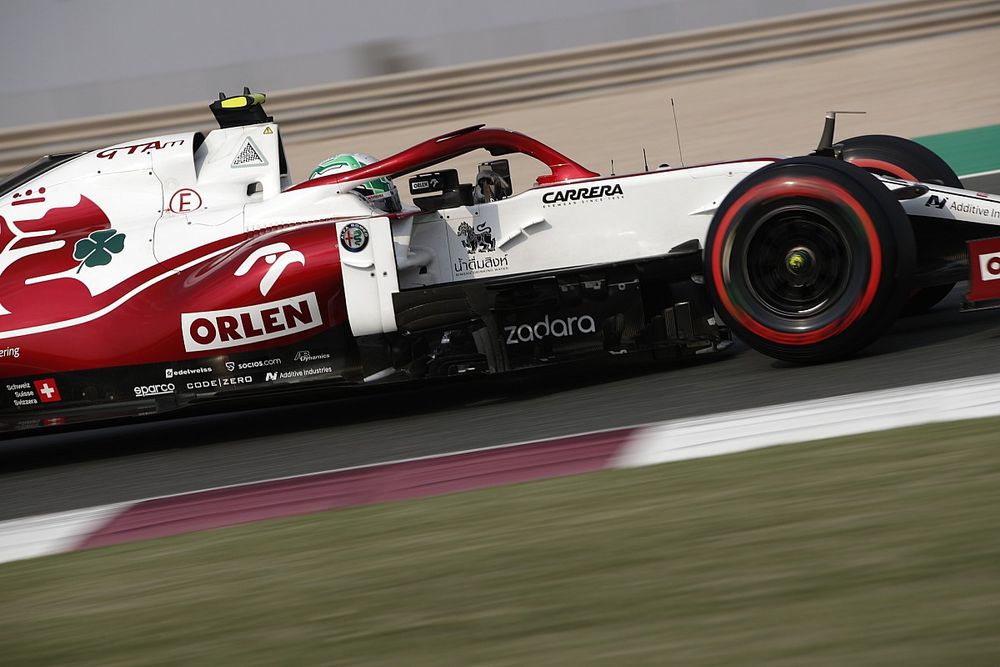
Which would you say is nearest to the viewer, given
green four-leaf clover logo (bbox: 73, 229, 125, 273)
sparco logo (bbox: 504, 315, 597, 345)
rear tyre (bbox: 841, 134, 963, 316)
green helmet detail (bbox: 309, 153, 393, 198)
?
sparco logo (bbox: 504, 315, 597, 345)

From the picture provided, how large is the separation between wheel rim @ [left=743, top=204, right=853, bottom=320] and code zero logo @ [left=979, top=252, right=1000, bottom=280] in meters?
0.55

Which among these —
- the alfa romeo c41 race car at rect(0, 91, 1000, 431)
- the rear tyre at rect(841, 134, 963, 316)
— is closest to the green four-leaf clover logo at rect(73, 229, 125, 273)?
the alfa romeo c41 race car at rect(0, 91, 1000, 431)

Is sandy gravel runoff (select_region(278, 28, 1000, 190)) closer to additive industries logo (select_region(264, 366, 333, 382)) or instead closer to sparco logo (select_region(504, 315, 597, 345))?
sparco logo (select_region(504, 315, 597, 345))

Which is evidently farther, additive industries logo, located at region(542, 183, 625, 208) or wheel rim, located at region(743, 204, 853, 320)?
additive industries logo, located at region(542, 183, 625, 208)

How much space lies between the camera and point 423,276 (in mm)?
5797

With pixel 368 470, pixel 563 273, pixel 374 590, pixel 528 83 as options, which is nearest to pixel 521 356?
pixel 563 273

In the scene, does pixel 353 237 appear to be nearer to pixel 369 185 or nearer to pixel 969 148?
pixel 369 185

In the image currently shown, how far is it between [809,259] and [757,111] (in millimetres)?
14082

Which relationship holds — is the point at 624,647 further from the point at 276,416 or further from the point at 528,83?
the point at 528,83

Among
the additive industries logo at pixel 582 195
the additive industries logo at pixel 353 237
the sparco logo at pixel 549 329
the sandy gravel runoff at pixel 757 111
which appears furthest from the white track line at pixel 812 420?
the sandy gravel runoff at pixel 757 111

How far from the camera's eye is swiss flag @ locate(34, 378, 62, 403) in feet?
19.5

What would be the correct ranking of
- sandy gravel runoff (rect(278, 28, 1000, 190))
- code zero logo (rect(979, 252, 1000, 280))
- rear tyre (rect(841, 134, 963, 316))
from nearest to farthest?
code zero logo (rect(979, 252, 1000, 280)) < rear tyre (rect(841, 134, 963, 316)) < sandy gravel runoff (rect(278, 28, 1000, 190))

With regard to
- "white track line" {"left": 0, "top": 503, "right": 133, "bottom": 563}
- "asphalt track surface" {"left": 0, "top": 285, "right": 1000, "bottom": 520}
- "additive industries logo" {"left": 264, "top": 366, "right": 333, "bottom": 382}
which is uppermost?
"additive industries logo" {"left": 264, "top": 366, "right": 333, "bottom": 382}

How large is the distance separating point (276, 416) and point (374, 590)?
3.63 m
